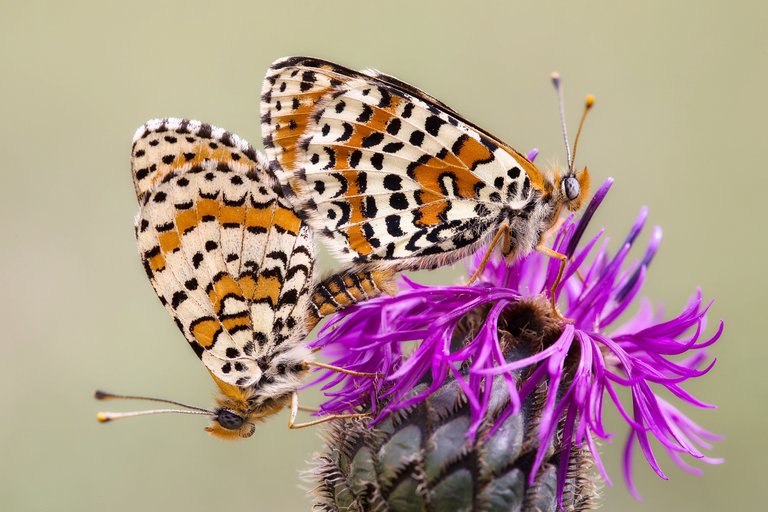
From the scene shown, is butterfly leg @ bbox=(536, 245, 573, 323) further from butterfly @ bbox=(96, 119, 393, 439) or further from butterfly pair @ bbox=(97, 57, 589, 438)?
butterfly @ bbox=(96, 119, 393, 439)

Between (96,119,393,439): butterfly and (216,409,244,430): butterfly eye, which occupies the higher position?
(96,119,393,439): butterfly

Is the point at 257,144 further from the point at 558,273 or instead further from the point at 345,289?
the point at 558,273

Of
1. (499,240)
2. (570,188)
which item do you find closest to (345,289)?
(499,240)

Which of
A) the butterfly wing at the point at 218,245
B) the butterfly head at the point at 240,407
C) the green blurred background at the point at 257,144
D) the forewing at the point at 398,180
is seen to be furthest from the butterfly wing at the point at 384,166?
the green blurred background at the point at 257,144

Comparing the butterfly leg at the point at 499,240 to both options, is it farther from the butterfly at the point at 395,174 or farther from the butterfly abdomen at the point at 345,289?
the butterfly abdomen at the point at 345,289

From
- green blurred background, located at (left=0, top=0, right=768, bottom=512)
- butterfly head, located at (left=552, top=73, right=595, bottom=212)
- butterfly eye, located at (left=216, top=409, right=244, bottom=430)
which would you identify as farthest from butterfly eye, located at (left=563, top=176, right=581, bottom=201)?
green blurred background, located at (left=0, top=0, right=768, bottom=512)
